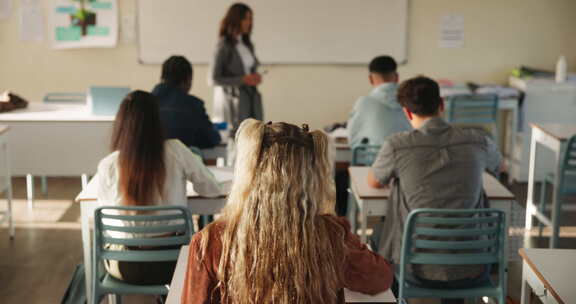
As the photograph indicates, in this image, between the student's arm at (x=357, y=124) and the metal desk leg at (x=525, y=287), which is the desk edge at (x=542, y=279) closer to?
the metal desk leg at (x=525, y=287)

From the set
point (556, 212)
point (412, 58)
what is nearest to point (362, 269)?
point (556, 212)

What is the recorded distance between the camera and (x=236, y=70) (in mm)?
5410

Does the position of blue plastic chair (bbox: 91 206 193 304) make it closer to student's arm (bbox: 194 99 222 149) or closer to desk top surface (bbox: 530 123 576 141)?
student's arm (bbox: 194 99 222 149)

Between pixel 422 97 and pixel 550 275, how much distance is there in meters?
1.14

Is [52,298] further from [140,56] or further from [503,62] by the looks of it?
[503,62]

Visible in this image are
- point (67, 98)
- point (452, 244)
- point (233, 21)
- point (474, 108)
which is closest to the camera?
point (452, 244)

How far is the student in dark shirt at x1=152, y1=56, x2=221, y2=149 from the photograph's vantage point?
4051 mm

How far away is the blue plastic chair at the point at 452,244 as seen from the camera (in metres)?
2.79

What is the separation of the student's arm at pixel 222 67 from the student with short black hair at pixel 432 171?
2.41m

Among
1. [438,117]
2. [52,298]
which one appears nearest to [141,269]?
[52,298]

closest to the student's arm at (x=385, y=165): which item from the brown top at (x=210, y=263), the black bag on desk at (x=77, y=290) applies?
the brown top at (x=210, y=263)

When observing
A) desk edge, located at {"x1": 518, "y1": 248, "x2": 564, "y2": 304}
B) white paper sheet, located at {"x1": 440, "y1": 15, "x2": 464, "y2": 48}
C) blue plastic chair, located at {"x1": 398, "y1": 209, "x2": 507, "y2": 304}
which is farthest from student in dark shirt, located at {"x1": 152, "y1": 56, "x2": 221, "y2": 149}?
white paper sheet, located at {"x1": 440, "y1": 15, "x2": 464, "y2": 48}

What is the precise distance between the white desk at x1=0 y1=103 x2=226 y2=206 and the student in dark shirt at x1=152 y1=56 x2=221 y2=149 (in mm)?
954

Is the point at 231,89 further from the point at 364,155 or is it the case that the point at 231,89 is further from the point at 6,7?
the point at 6,7
